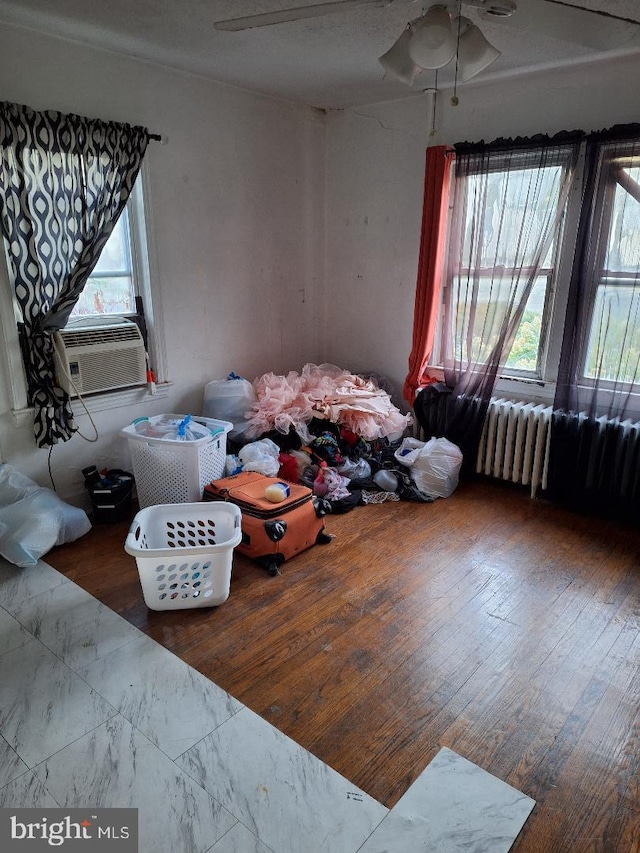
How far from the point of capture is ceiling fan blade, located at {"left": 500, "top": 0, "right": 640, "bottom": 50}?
1.67m

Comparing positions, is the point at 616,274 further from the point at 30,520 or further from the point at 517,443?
the point at 30,520

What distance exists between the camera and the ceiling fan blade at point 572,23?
1665 millimetres

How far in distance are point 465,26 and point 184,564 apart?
2.17 m

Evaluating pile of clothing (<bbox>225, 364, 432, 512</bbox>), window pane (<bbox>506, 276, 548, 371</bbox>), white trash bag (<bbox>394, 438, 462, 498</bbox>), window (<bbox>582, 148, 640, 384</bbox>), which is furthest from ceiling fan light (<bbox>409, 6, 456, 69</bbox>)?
white trash bag (<bbox>394, 438, 462, 498</bbox>)

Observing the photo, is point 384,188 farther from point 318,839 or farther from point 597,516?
point 318,839

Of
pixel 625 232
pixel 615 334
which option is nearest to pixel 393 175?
pixel 625 232

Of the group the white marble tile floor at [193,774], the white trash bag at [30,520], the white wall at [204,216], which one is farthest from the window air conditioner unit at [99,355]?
the white marble tile floor at [193,774]

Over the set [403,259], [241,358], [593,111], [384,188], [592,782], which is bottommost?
[592,782]

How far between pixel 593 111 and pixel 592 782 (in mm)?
3174

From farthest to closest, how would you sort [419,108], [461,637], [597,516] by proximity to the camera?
[419,108] → [597,516] → [461,637]

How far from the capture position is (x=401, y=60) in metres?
1.85

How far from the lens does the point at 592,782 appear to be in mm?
1646

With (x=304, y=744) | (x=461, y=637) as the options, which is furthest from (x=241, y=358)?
(x=304, y=744)

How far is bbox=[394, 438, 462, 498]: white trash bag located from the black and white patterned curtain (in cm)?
207
